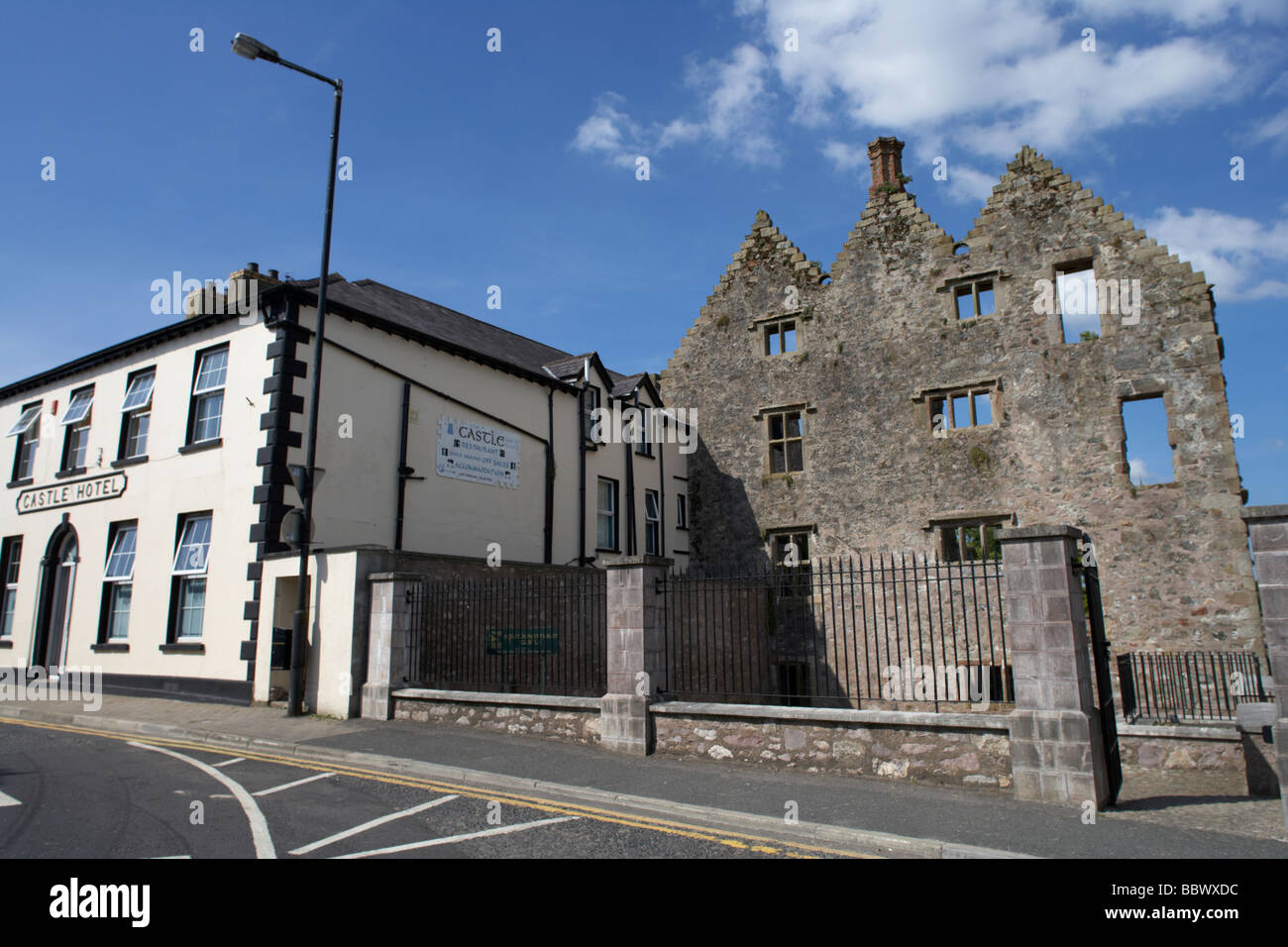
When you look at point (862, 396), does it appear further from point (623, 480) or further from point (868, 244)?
point (623, 480)

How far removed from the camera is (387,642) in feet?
41.7

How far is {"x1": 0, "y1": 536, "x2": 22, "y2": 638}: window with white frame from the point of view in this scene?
1947cm

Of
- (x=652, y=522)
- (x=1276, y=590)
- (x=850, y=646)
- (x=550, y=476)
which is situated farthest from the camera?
(x=652, y=522)

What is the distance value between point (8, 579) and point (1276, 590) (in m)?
25.0

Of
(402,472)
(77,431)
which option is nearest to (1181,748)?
(402,472)

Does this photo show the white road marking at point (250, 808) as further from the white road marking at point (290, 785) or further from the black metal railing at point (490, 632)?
the black metal railing at point (490, 632)

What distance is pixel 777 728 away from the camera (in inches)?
367

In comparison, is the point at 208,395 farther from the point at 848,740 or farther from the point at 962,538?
the point at 962,538

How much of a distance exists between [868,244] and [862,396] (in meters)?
4.32

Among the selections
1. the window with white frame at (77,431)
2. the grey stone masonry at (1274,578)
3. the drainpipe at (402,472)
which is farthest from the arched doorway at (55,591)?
the grey stone masonry at (1274,578)

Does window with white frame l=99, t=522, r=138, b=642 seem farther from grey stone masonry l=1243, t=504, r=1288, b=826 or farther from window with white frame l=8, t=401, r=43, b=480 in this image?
grey stone masonry l=1243, t=504, r=1288, b=826

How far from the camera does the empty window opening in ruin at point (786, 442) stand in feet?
74.5

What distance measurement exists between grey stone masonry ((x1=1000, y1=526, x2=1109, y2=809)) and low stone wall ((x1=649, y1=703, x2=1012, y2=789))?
298mm

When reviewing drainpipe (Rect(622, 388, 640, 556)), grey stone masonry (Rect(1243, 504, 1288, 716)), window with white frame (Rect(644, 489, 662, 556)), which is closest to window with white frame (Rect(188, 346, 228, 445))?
drainpipe (Rect(622, 388, 640, 556))
